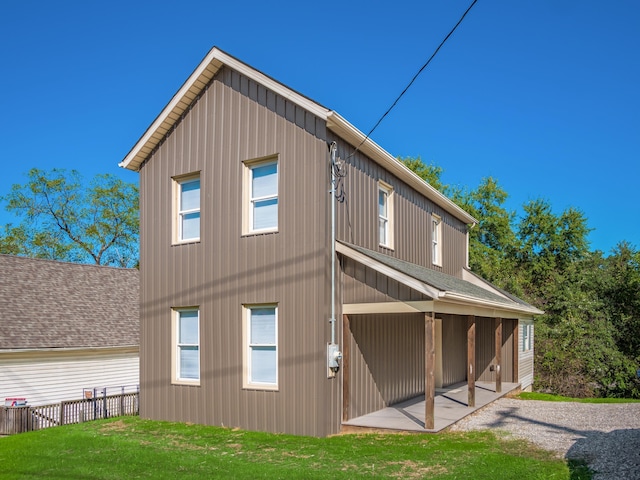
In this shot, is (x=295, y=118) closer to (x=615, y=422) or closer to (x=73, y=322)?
(x=615, y=422)

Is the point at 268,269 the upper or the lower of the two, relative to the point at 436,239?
lower

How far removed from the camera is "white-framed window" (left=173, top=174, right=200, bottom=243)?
13297 millimetres

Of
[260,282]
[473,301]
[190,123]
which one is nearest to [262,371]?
[260,282]

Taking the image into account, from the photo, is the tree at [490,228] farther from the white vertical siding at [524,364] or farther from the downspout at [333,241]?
the downspout at [333,241]

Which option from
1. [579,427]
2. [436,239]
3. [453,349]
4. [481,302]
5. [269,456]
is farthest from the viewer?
[453,349]

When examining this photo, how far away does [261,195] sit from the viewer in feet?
40.3

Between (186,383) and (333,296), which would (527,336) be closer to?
(333,296)

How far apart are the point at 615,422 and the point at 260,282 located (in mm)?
8335

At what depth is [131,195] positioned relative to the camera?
1660 inches

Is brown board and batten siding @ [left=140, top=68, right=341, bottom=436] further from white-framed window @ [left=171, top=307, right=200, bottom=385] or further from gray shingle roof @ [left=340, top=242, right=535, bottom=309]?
gray shingle roof @ [left=340, top=242, right=535, bottom=309]

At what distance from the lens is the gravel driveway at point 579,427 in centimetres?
851

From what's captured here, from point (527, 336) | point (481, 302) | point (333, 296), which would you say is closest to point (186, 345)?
point (333, 296)

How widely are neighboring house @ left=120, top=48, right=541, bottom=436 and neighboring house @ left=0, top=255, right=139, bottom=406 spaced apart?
232 inches

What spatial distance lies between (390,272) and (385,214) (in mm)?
3926
